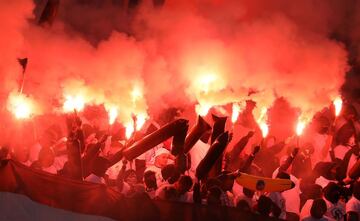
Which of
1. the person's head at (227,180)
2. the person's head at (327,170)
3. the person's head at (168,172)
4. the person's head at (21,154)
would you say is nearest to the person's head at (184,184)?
the person's head at (168,172)

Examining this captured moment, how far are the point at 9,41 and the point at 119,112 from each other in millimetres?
2063

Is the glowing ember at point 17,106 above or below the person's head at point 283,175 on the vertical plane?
above

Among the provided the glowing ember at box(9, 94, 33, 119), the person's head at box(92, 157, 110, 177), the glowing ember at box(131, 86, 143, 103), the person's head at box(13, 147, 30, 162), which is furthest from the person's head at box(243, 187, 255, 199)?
the glowing ember at box(9, 94, 33, 119)

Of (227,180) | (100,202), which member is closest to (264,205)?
(227,180)

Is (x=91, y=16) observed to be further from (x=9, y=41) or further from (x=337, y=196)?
(x=337, y=196)

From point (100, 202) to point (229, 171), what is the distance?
1.82 m

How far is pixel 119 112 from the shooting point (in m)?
7.38

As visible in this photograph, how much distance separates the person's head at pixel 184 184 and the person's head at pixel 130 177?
841 millimetres

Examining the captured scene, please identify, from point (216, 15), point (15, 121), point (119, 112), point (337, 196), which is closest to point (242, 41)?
point (216, 15)

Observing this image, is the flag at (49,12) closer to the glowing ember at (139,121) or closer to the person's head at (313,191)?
the glowing ember at (139,121)

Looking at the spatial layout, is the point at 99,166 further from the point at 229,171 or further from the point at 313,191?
the point at 313,191

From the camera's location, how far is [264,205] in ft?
14.7

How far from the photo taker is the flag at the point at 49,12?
26.0 ft

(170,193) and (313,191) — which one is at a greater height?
(313,191)
